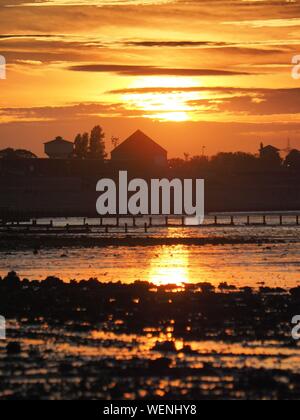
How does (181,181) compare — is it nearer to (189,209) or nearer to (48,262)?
(189,209)

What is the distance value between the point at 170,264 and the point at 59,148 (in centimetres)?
14721

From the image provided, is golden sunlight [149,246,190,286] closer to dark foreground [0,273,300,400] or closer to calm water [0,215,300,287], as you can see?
calm water [0,215,300,287]

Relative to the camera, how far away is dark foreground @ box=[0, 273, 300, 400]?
813 inches

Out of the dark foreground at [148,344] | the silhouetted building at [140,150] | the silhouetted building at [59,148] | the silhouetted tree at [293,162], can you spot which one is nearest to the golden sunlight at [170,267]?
the dark foreground at [148,344]

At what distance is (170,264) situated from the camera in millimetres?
51094

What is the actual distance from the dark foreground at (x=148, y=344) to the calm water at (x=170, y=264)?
6.96 meters

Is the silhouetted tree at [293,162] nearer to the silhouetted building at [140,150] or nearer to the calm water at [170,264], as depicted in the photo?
the silhouetted building at [140,150]

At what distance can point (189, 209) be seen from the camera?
165000mm

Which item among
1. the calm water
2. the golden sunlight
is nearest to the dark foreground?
the golden sunlight

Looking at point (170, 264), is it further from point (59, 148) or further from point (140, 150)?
point (59, 148)

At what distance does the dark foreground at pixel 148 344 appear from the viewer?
20641 mm

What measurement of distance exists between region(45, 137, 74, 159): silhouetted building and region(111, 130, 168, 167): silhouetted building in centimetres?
2000

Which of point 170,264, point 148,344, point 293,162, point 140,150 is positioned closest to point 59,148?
point 140,150
